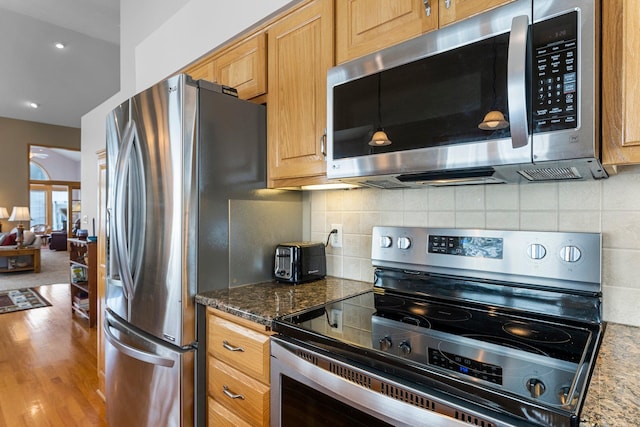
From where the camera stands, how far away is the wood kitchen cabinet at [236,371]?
121 cm

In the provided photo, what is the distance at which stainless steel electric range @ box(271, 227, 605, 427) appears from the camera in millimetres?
749

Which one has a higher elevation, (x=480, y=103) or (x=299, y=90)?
(x=299, y=90)

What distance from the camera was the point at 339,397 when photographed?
0.95 m

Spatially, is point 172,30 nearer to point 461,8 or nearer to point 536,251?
point 461,8

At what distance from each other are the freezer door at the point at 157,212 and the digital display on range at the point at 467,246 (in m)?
0.98

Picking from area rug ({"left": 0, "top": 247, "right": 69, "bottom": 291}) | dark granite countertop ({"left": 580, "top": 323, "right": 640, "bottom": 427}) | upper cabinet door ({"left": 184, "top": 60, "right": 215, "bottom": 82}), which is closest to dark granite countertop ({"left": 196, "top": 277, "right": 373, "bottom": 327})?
dark granite countertop ({"left": 580, "top": 323, "right": 640, "bottom": 427})

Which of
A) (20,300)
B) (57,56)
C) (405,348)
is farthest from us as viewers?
(57,56)

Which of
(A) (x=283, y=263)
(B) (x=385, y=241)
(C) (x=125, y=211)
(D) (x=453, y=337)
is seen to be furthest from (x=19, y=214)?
(D) (x=453, y=337)

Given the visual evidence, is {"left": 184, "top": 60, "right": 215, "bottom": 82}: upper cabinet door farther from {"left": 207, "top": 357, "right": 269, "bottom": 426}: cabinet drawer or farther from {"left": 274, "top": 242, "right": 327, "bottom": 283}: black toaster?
{"left": 207, "top": 357, "right": 269, "bottom": 426}: cabinet drawer

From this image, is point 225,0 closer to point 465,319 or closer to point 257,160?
point 257,160

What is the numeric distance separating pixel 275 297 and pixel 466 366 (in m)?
0.81

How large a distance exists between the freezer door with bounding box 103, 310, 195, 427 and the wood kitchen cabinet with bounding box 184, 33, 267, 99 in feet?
4.03

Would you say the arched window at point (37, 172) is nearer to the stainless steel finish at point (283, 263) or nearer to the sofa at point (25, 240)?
the sofa at point (25, 240)

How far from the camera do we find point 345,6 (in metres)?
1.38
